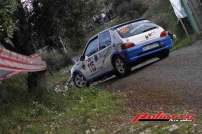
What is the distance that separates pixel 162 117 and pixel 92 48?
913cm

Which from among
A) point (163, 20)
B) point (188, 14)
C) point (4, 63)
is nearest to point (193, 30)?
point (188, 14)

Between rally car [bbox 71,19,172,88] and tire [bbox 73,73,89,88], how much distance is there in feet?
1.53

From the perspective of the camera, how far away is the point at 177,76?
→ 14914 mm

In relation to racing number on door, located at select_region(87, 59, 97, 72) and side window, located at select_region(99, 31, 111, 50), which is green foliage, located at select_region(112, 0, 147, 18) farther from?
side window, located at select_region(99, 31, 111, 50)

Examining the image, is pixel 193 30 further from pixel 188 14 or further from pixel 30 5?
pixel 30 5

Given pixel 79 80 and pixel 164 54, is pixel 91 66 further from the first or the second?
pixel 164 54

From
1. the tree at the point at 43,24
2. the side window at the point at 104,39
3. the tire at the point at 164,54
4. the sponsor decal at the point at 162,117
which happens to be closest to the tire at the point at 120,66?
the side window at the point at 104,39

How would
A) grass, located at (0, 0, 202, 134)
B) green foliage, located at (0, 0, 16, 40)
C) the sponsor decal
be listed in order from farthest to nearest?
green foliage, located at (0, 0, 16, 40)
grass, located at (0, 0, 202, 134)
the sponsor decal

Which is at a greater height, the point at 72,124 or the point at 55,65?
the point at 55,65

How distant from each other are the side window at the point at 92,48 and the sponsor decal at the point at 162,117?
303 inches

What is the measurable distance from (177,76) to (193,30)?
43.0ft

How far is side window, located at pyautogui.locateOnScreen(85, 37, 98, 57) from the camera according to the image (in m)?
19.2

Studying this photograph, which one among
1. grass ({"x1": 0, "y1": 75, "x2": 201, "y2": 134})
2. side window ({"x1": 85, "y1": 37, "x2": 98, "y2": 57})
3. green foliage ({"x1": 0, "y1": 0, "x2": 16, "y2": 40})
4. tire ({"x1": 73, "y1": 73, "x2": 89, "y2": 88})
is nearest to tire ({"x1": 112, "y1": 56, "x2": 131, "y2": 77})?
side window ({"x1": 85, "y1": 37, "x2": 98, "y2": 57})

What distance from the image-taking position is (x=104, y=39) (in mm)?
18891
